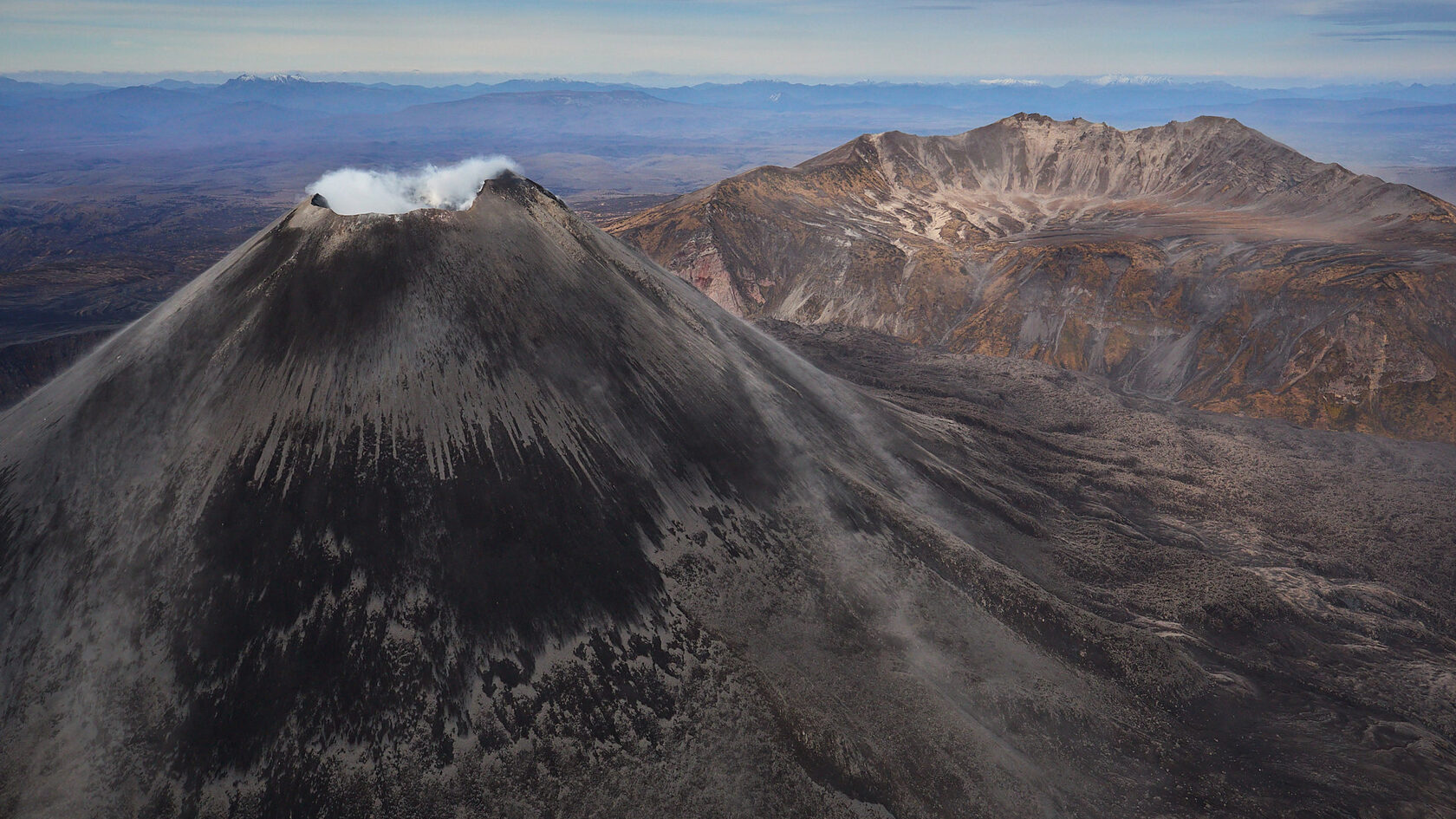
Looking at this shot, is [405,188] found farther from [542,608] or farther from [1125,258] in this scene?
[1125,258]

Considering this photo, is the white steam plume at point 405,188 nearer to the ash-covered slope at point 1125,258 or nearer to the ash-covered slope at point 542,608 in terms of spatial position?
the ash-covered slope at point 542,608

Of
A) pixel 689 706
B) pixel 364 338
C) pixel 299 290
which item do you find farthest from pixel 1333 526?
pixel 299 290

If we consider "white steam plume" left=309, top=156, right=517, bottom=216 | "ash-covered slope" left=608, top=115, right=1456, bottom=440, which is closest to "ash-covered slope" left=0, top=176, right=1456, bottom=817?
"white steam plume" left=309, top=156, right=517, bottom=216

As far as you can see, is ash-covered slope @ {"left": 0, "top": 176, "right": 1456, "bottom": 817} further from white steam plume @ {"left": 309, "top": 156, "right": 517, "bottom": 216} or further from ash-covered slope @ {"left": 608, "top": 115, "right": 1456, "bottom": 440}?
ash-covered slope @ {"left": 608, "top": 115, "right": 1456, "bottom": 440}

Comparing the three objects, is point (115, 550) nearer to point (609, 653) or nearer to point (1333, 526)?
point (609, 653)

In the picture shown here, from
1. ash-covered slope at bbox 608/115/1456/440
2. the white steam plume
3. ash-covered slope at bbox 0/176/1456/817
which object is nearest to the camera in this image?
ash-covered slope at bbox 0/176/1456/817
